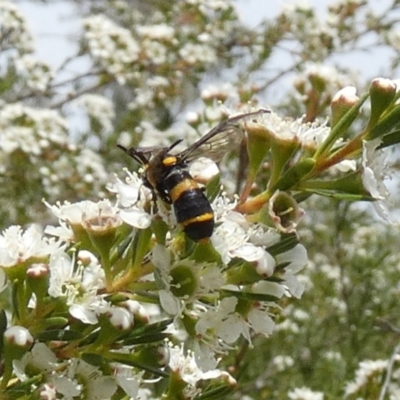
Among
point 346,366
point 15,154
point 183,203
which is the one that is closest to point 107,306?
point 183,203

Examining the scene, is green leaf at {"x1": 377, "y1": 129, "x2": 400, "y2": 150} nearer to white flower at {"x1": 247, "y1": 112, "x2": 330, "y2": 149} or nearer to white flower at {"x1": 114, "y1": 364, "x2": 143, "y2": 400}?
white flower at {"x1": 247, "y1": 112, "x2": 330, "y2": 149}

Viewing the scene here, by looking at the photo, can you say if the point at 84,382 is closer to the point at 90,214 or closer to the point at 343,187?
the point at 90,214

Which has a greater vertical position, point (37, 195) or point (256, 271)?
point (256, 271)

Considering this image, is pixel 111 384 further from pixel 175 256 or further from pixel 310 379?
pixel 310 379

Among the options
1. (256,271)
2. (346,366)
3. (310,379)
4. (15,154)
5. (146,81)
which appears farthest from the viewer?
(146,81)

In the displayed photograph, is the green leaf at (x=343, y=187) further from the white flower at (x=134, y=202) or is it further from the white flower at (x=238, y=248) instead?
the white flower at (x=134, y=202)

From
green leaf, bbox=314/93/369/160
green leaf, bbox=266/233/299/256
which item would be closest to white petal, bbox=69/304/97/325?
green leaf, bbox=266/233/299/256

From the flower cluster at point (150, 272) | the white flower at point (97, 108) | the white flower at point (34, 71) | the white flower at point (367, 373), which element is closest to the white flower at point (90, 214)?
the flower cluster at point (150, 272)
